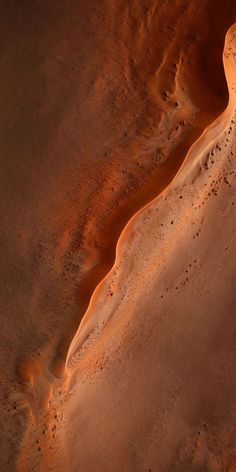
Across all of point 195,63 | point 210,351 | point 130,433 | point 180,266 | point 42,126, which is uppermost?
point 195,63

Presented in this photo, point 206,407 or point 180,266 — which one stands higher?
point 180,266

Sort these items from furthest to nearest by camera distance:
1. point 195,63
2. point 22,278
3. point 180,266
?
point 180,266 → point 195,63 → point 22,278

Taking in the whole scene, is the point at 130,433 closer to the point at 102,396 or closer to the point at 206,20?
the point at 102,396

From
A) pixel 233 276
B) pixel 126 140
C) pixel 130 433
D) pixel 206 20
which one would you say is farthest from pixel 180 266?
pixel 206 20

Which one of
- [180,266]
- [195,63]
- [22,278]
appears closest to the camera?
[22,278]

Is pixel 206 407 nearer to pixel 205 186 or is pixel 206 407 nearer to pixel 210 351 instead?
pixel 210 351

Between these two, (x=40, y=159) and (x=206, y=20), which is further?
(x=206, y=20)
